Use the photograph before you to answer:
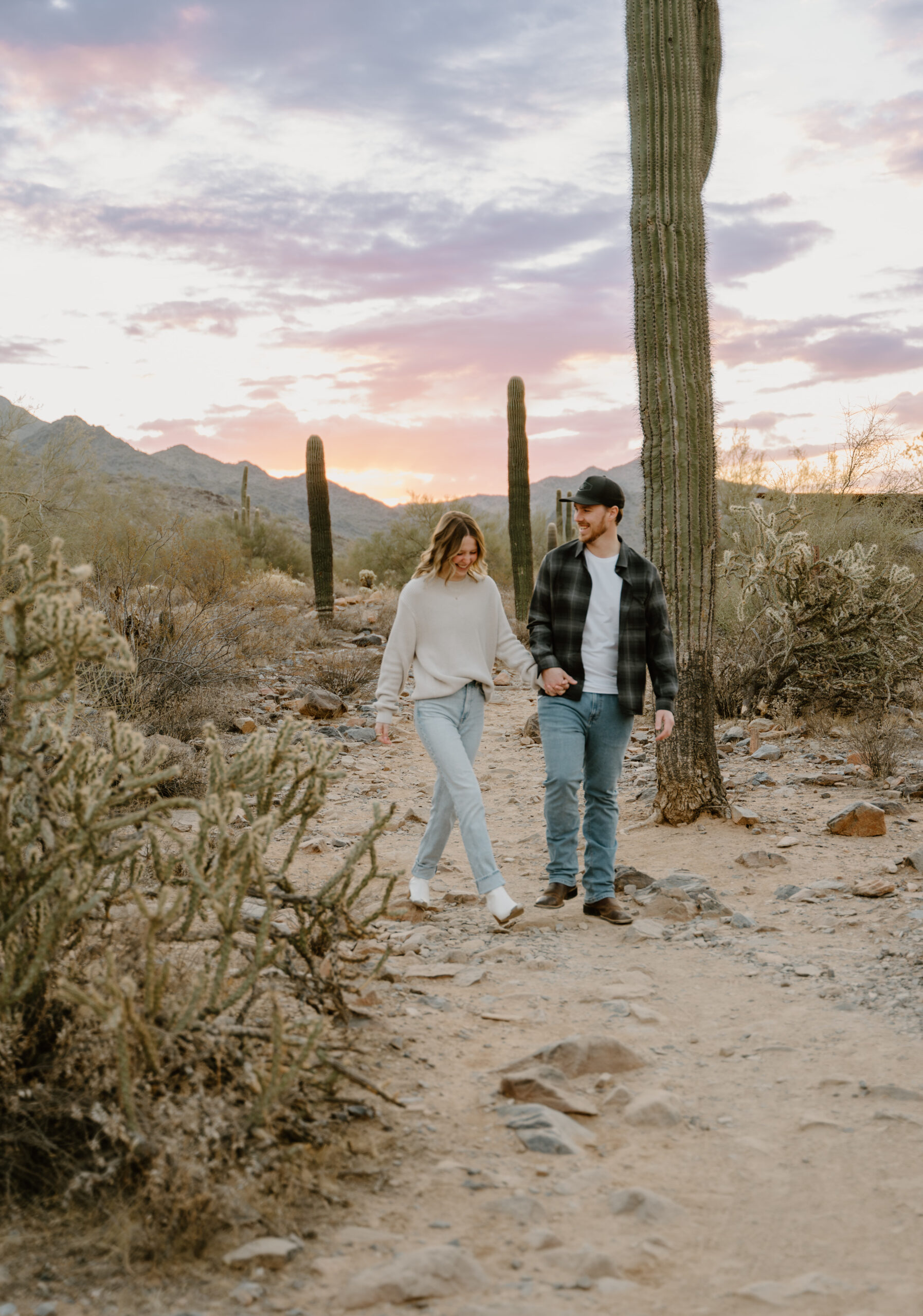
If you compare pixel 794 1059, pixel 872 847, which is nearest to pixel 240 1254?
pixel 794 1059

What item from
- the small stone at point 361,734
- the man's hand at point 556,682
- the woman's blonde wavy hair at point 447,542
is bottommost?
the small stone at point 361,734

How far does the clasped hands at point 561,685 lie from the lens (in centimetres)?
488

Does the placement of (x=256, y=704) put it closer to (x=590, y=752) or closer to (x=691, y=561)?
(x=691, y=561)

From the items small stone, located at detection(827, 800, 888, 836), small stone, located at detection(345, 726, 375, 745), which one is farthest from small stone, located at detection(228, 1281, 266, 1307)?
small stone, located at detection(345, 726, 375, 745)

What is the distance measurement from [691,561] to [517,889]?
238cm

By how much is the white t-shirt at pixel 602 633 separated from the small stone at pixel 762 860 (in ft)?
5.58

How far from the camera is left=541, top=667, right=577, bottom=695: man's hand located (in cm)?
488

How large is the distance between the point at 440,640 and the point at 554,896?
1370mm

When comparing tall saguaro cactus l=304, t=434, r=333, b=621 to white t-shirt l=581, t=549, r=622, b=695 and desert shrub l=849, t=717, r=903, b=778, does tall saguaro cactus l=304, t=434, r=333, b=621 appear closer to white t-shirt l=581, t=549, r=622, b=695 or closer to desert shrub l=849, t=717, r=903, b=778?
desert shrub l=849, t=717, r=903, b=778

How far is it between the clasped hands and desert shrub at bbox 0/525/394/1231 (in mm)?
2108

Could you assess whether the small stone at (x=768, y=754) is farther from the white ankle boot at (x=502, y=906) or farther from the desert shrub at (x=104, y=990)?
the desert shrub at (x=104, y=990)

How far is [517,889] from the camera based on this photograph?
5.78 meters

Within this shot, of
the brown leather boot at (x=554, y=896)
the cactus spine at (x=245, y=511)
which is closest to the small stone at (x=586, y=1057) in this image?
the brown leather boot at (x=554, y=896)

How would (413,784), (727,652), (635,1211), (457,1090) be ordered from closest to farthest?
(635,1211)
(457,1090)
(413,784)
(727,652)
